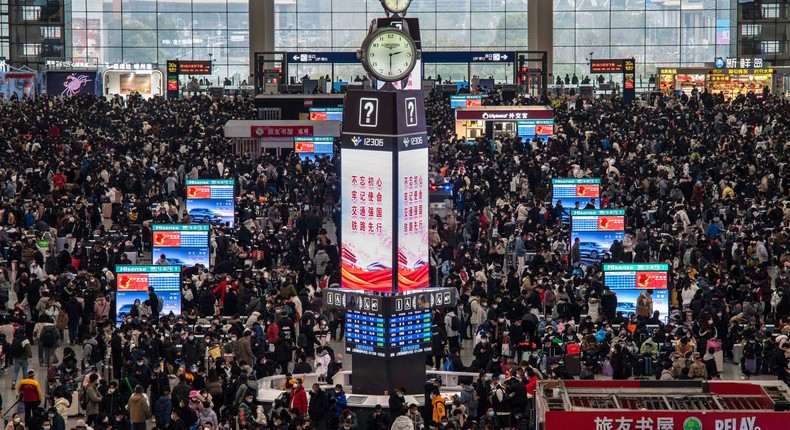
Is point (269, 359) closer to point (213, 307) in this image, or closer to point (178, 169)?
point (213, 307)

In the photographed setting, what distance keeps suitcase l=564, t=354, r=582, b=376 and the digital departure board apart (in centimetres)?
233

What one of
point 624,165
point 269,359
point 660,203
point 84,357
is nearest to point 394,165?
point 269,359

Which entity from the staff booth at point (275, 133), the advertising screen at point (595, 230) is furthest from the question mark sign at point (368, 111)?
the staff booth at point (275, 133)

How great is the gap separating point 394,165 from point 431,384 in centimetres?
368

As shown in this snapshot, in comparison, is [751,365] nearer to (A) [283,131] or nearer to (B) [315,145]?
(B) [315,145]

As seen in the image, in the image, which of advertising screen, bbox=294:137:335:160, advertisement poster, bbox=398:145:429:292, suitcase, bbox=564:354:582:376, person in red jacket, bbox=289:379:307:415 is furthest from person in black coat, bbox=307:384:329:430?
advertising screen, bbox=294:137:335:160

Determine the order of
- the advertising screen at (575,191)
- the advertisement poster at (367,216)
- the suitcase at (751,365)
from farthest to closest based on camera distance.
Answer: the advertising screen at (575,191)
the suitcase at (751,365)
the advertisement poster at (367,216)

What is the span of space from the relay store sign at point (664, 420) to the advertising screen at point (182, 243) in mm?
17989

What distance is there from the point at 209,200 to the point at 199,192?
1.01 ft

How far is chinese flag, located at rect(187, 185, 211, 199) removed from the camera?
3644cm

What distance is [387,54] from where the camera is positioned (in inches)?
958

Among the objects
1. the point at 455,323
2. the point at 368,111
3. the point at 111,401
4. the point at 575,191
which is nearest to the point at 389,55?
the point at 368,111

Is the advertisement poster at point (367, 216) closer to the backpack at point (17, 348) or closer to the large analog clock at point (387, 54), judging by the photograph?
the large analog clock at point (387, 54)

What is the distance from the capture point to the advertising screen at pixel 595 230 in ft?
110
